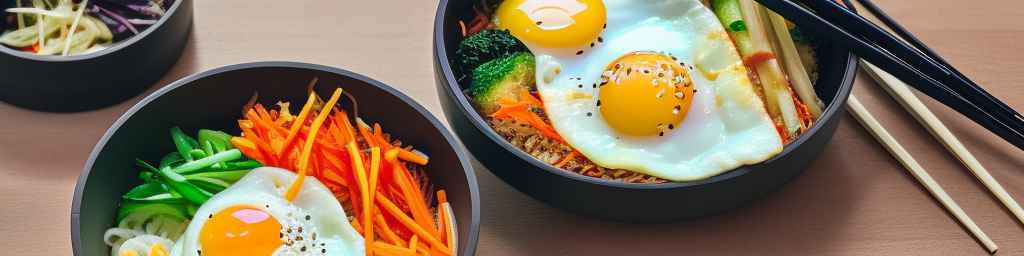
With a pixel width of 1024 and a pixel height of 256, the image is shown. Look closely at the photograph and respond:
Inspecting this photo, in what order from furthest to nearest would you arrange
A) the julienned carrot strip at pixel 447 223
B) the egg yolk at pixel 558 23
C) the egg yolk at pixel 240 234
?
the egg yolk at pixel 558 23, the julienned carrot strip at pixel 447 223, the egg yolk at pixel 240 234

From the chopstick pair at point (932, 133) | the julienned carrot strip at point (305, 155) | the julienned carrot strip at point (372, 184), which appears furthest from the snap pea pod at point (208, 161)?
the chopstick pair at point (932, 133)

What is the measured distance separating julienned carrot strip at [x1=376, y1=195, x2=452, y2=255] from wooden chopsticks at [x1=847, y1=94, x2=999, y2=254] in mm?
923

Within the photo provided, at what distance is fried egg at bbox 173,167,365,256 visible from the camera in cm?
154

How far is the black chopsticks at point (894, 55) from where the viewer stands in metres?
1.77

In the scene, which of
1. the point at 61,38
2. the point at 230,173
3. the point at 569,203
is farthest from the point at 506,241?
the point at 61,38

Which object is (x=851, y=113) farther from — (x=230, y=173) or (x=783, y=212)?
(x=230, y=173)

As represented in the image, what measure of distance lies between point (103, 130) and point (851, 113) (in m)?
1.48

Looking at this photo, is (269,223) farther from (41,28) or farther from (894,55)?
(894,55)

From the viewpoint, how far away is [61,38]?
1892 millimetres

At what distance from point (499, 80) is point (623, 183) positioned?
1.05 feet

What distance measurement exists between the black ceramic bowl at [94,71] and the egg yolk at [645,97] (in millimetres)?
824

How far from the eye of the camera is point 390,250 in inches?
62.3

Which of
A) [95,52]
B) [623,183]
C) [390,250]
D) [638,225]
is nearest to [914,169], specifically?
[638,225]

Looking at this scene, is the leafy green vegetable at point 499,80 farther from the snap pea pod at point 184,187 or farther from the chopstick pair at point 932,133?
the chopstick pair at point 932,133
